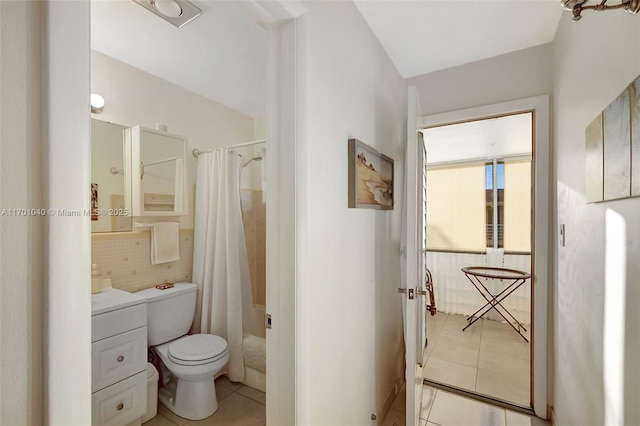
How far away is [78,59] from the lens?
50 centimetres

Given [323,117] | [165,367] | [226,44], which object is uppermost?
[226,44]

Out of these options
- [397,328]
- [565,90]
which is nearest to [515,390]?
[397,328]

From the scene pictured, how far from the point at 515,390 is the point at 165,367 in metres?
2.78

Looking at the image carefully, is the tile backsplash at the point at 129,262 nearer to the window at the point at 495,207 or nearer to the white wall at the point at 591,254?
the white wall at the point at 591,254

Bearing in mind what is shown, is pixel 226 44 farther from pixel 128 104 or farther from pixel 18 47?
pixel 18 47

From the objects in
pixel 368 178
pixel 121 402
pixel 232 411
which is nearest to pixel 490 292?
pixel 368 178

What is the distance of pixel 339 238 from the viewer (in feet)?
4.59

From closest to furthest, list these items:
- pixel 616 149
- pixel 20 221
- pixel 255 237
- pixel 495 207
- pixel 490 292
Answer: pixel 20 221 → pixel 616 149 → pixel 255 237 → pixel 490 292 → pixel 495 207

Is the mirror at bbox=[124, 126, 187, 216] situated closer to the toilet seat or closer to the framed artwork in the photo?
the toilet seat

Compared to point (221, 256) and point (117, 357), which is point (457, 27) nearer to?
point (221, 256)

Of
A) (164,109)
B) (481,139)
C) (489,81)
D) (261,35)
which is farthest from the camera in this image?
(481,139)

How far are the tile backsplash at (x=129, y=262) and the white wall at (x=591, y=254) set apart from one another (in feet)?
8.50

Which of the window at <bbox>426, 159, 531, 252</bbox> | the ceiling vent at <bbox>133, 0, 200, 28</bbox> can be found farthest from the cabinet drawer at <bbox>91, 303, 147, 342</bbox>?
the window at <bbox>426, 159, 531, 252</bbox>

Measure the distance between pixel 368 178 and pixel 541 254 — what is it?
1428 mm
